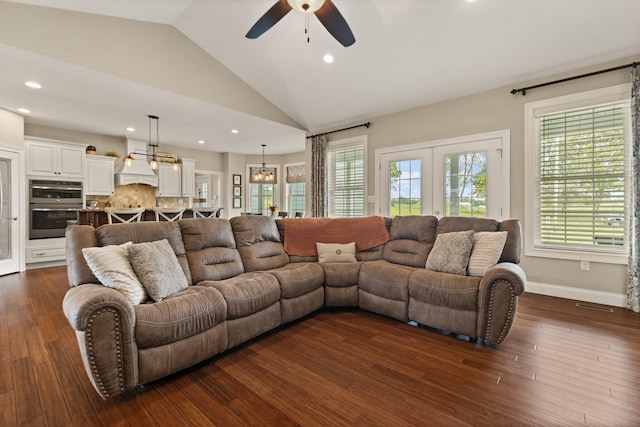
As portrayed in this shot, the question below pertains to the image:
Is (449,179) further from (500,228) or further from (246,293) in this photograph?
(246,293)

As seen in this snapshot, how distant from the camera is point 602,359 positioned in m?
2.14

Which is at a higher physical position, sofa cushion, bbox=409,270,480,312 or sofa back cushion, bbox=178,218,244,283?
sofa back cushion, bbox=178,218,244,283

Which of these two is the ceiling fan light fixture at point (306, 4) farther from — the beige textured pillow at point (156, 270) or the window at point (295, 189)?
the window at point (295, 189)

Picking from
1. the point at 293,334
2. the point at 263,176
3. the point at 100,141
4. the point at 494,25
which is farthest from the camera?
the point at 263,176

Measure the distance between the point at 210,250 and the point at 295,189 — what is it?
6240mm

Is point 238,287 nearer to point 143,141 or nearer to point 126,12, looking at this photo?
point 126,12

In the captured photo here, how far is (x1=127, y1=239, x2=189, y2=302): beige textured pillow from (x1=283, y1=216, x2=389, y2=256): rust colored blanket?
142cm

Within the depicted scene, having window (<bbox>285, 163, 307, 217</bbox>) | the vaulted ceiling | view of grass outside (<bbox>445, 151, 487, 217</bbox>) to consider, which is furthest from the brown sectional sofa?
window (<bbox>285, 163, 307, 217</bbox>)

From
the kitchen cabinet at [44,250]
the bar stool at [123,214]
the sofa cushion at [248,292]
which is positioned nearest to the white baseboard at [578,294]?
the sofa cushion at [248,292]

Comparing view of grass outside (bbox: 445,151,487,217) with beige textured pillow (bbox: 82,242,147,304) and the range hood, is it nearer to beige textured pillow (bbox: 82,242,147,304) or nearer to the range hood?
beige textured pillow (bbox: 82,242,147,304)

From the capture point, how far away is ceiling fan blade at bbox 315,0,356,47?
2430 millimetres

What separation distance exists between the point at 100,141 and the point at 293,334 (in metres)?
6.59

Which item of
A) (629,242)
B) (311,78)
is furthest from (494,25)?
(629,242)

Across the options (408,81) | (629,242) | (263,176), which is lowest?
(629,242)
